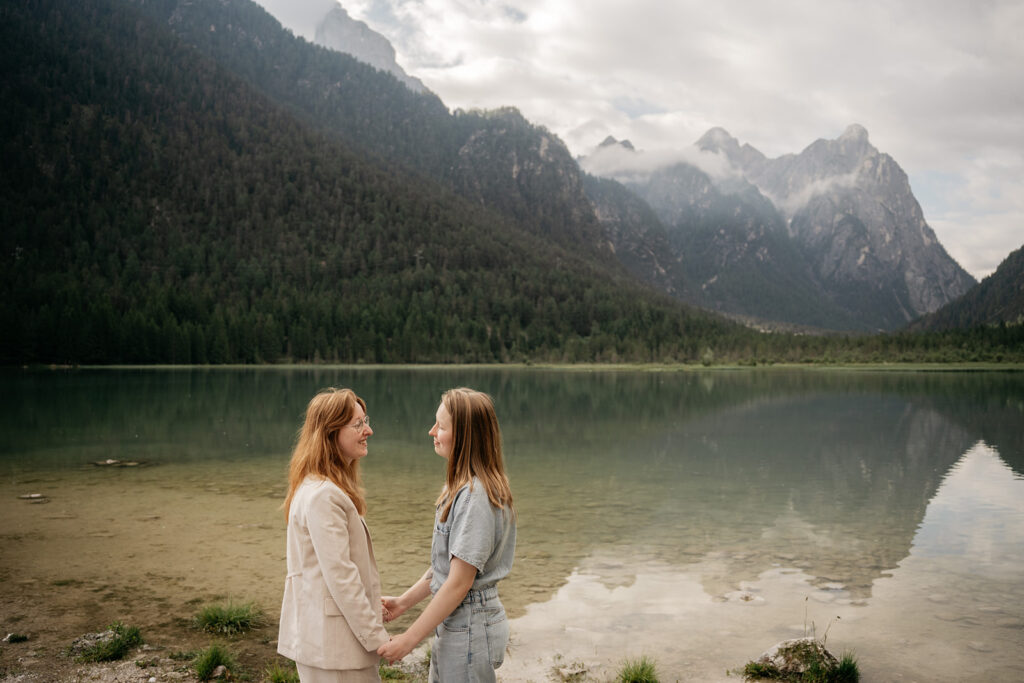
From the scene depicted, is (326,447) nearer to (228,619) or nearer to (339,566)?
(339,566)

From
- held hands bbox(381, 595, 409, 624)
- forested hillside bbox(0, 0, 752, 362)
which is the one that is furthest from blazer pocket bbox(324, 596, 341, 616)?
forested hillside bbox(0, 0, 752, 362)

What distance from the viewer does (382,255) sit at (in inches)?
7559

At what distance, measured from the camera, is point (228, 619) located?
352 inches

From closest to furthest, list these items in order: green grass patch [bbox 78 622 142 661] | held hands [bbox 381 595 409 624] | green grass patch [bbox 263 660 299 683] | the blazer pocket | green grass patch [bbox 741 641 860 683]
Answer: the blazer pocket, held hands [bbox 381 595 409 624], green grass patch [bbox 263 660 299 683], green grass patch [bbox 741 641 860 683], green grass patch [bbox 78 622 142 661]

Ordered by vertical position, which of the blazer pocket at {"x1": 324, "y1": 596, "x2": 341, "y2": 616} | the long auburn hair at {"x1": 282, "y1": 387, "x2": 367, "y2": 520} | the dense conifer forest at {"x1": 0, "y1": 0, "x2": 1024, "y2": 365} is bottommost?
the blazer pocket at {"x1": 324, "y1": 596, "x2": 341, "y2": 616}

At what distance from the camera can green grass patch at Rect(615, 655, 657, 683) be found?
7340 millimetres

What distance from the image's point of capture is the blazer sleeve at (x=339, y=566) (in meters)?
3.93

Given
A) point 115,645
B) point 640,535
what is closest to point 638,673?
point 115,645

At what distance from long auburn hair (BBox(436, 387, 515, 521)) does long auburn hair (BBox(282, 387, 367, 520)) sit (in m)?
0.57

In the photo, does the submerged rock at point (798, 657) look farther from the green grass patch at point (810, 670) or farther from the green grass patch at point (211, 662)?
the green grass patch at point (211, 662)

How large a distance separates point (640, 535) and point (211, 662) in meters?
8.92

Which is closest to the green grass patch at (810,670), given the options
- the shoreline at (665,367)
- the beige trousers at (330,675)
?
the beige trousers at (330,675)

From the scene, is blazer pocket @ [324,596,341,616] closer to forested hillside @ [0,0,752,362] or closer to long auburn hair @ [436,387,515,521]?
long auburn hair @ [436,387,515,521]

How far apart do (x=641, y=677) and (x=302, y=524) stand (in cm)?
474
